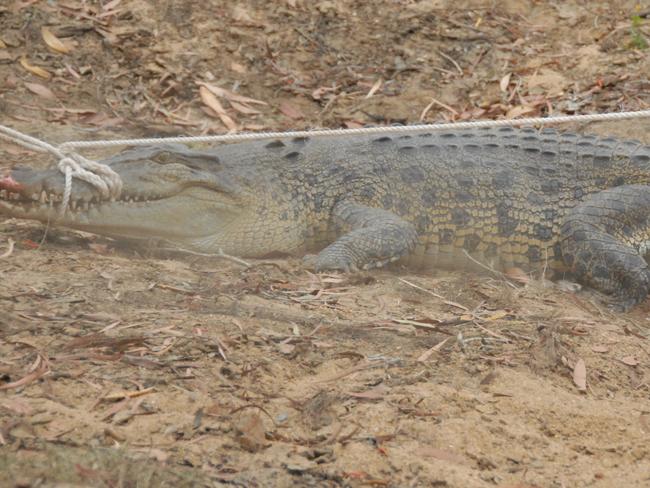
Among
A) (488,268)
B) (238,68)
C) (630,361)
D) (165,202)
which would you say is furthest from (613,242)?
(238,68)

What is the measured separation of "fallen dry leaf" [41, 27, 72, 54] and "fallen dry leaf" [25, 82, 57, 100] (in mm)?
428

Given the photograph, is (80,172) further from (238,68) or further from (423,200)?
(238,68)

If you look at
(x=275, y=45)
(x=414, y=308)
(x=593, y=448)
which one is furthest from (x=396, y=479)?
(x=275, y=45)

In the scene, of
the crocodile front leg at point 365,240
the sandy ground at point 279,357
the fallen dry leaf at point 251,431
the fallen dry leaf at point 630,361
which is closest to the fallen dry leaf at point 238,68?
the sandy ground at point 279,357

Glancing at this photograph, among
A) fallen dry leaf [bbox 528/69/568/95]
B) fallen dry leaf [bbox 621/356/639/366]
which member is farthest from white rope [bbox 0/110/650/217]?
fallen dry leaf [bbox 528/69/568/95]

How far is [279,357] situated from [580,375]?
119 cm

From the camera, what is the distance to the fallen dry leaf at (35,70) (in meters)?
7.04

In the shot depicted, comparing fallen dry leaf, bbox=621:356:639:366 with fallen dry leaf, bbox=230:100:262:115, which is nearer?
fallen dry leaf, bbox=621:356:639:366

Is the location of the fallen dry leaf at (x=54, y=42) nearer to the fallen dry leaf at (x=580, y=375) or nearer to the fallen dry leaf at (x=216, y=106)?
the fallen dry leaf at (x=216, y=106)

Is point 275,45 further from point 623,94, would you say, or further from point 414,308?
point 414,308

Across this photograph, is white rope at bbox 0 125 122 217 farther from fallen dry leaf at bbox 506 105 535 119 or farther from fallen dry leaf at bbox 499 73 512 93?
fallen dry leaf at bbox 499 73 512 93

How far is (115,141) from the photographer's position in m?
4.41

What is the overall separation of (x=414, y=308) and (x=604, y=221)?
1631 mm

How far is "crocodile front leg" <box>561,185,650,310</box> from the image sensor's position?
5.10m
